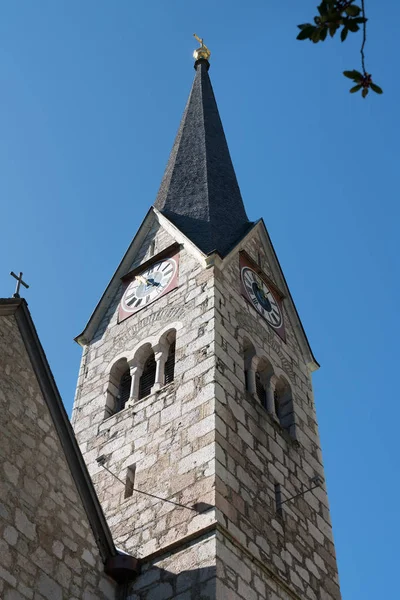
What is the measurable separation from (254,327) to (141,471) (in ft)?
12.4

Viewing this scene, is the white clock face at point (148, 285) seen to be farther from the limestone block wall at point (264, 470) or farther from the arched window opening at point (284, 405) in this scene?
the arched window opening at point (284, 405)

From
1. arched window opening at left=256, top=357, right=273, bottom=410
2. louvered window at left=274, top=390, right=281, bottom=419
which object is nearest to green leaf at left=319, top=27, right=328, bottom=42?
arched window opening at left=256, top=357, right=273, bottom=410

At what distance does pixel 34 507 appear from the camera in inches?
428

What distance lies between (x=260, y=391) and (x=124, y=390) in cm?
226

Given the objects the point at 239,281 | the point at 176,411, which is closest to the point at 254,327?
the point at 239,281

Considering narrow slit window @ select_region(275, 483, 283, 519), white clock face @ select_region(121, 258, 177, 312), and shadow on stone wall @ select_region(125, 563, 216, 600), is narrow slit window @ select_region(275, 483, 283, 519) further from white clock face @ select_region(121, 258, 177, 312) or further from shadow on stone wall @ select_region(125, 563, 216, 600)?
white clock face @ select_region(121, 258, 177, 312)

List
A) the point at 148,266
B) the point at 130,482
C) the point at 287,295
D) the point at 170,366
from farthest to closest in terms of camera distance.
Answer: the point at 287,295 → the point at 148,266 → the point at 170,366 → the point at 130,482

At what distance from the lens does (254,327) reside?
53.9 ft

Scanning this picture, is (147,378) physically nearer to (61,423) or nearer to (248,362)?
(248,362)

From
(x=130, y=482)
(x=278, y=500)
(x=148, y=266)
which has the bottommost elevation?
(x=278, y=500)

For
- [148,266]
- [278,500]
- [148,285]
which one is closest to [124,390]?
[148,285]

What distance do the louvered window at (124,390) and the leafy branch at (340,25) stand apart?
10.8 m

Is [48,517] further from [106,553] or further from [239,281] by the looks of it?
[239,281]

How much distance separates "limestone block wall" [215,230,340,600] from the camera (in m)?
12.6
